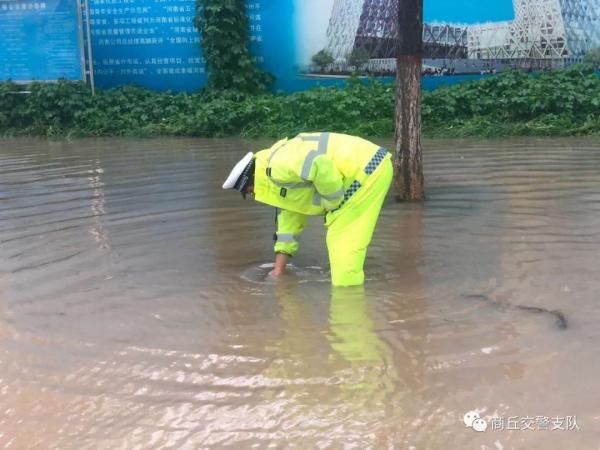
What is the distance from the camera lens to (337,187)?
14.3 ft

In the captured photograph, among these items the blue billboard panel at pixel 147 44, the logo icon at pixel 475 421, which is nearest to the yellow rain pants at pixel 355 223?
the logo icon at pixel 475 421

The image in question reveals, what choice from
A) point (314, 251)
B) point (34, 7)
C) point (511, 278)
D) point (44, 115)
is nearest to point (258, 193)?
point (314, 251)

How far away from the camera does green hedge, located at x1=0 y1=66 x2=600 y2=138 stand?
12.2 m

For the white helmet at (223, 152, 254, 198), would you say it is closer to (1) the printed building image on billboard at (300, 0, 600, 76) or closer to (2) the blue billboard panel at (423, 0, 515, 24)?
(1) the printed building image on billboard at (300, 0, 600, 76)

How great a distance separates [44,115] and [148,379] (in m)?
12.2

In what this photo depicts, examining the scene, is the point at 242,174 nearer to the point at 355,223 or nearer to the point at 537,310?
the point at 355,223

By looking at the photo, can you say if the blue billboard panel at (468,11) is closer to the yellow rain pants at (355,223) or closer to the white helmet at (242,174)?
the yellow rain pants at (355,223)

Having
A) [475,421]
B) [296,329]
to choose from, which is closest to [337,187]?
[296,329]

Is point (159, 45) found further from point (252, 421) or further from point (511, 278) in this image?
point (252, 421)

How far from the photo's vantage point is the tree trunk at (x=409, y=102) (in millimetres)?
7172

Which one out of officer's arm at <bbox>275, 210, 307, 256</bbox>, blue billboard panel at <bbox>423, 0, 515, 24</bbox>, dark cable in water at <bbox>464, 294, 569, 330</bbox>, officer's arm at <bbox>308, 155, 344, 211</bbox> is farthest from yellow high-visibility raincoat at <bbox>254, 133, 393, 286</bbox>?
blue billboard panel at <bbox>423, 0, 515, 24</bbox>

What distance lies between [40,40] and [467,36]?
8441mm

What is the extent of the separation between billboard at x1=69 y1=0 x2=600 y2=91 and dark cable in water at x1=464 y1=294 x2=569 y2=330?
33.1 feet

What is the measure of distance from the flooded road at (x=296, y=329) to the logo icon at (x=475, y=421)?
0.03 m
